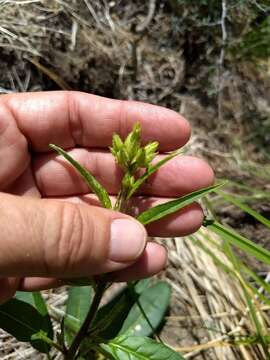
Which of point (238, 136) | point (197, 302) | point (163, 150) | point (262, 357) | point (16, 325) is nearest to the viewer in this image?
point (16, 325)

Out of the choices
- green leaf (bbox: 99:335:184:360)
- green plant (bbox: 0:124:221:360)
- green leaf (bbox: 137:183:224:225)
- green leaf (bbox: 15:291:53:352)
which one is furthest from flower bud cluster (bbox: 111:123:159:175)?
green leaf (bbox: 15:291:53:352)

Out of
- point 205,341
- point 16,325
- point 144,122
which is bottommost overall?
point 205,341

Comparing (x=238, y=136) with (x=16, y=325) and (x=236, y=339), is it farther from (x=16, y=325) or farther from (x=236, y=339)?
(x=16, y=325)

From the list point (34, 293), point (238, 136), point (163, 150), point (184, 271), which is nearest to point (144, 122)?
point (163, 150)

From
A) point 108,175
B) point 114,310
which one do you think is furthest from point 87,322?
point 108,175

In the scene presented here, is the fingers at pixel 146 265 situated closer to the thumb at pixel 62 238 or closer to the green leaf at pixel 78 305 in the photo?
the thumb at pixel 62 238

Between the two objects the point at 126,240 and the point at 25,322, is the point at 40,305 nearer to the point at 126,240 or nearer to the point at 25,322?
the point at 25,322

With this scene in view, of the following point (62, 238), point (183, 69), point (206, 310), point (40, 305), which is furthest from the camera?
point (183, 69)
